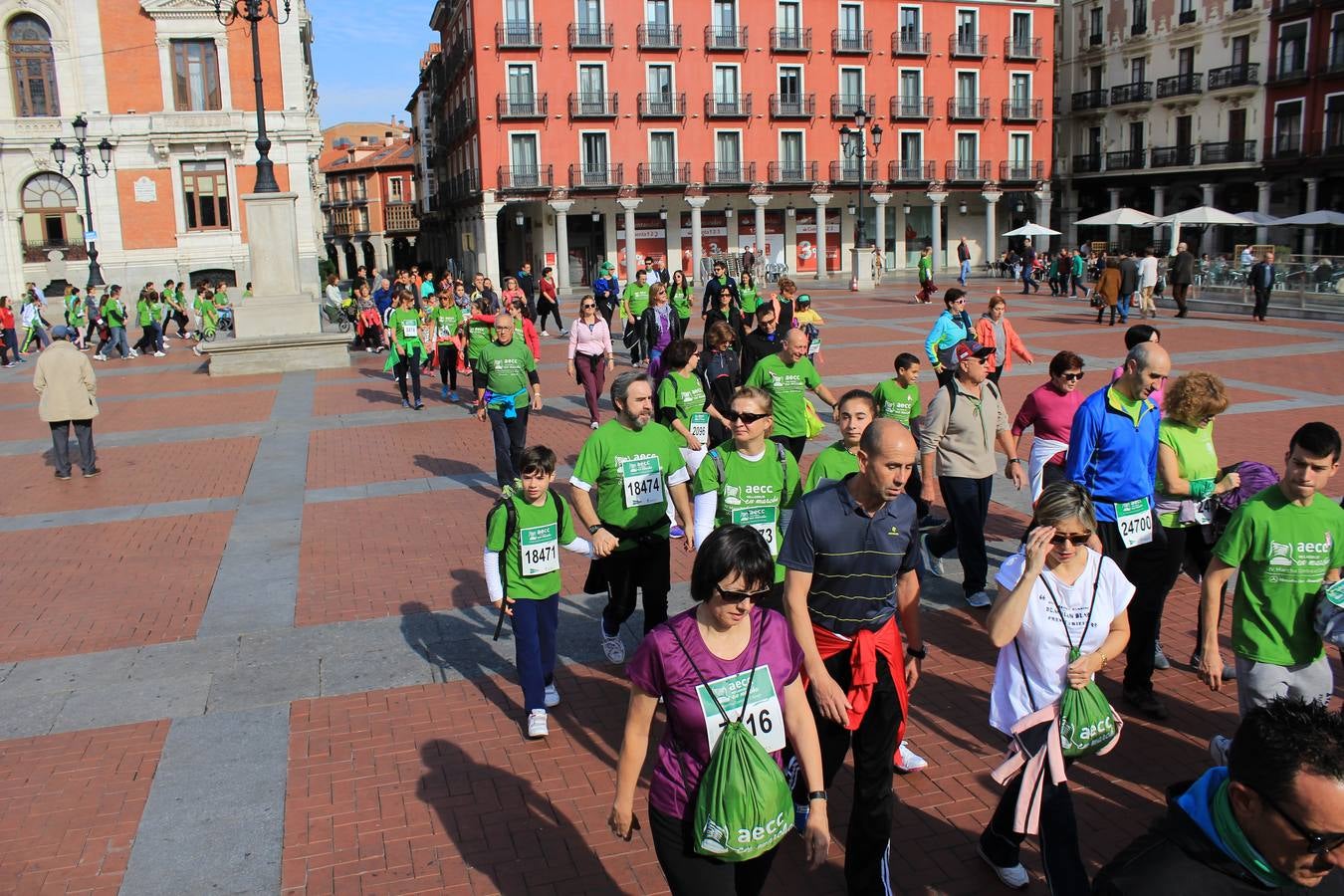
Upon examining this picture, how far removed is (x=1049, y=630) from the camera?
3.82m

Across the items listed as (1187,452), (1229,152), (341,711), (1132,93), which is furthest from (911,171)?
(341,711)

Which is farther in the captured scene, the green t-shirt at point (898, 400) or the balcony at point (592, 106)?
the balcony at point (592, 106)

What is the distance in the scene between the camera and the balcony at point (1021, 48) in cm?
5328

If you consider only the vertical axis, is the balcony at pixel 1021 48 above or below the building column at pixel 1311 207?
above

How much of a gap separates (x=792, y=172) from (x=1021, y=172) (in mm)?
12809

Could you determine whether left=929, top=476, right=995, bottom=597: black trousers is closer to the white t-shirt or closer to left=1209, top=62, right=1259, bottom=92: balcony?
the white t-shirt

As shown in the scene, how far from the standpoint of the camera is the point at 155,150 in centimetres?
4044

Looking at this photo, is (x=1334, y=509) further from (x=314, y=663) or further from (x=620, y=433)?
(x=314, y=663)

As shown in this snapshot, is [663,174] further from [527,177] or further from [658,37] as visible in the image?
[527,177]

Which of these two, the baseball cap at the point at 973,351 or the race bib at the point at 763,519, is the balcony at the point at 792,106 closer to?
the baseball cap at the point at 973,351

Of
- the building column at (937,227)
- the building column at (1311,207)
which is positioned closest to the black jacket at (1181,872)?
the building column at (1311,207)

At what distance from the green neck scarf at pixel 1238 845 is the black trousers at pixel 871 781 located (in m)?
1.77

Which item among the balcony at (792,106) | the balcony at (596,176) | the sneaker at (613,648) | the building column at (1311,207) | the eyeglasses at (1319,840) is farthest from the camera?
the balcony at (792,106)

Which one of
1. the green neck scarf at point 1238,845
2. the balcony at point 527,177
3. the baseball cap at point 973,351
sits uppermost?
the balcony at point 527,177
